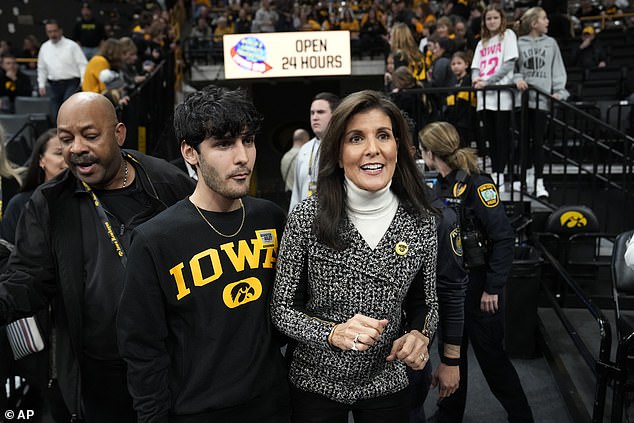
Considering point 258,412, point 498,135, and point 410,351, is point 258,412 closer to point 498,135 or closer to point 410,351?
point 410,351

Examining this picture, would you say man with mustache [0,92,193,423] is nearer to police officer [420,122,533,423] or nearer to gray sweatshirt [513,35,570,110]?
police officer [420,122,533,423]

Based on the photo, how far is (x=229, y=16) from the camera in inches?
716

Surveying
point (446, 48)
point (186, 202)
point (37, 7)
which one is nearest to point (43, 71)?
point (446, 48)

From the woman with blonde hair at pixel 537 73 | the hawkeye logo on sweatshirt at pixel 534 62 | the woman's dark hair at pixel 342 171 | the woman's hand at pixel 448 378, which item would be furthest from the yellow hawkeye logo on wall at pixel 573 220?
the woman's dark hair at pixel 342 171

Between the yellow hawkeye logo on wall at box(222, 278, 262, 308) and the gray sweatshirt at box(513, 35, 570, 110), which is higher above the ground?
the gray sweatshirt at box(513, 35, 570, 110)

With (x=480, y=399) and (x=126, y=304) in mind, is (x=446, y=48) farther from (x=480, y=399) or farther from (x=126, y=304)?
(x=126, y=304)

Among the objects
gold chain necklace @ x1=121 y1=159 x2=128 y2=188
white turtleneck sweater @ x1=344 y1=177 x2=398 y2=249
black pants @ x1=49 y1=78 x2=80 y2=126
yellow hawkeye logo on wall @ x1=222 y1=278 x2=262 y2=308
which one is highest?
black pants @ x1=49 y1=78 x2=80 y2=126

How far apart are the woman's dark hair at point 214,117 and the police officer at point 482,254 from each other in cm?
187

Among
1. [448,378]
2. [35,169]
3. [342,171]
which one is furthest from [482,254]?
[35,169]

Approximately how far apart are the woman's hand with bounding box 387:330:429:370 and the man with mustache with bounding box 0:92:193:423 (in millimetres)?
1013

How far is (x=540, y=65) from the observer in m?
6.65

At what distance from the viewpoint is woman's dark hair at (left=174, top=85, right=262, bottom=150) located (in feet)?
6.05

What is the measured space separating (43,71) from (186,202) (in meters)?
8.33

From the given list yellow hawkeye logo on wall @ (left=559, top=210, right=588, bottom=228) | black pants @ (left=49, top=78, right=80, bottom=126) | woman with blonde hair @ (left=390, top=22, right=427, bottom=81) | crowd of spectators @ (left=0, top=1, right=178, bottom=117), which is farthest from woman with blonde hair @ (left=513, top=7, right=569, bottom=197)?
black pants @ (left=49, top=78, right=80, bottom=126)
